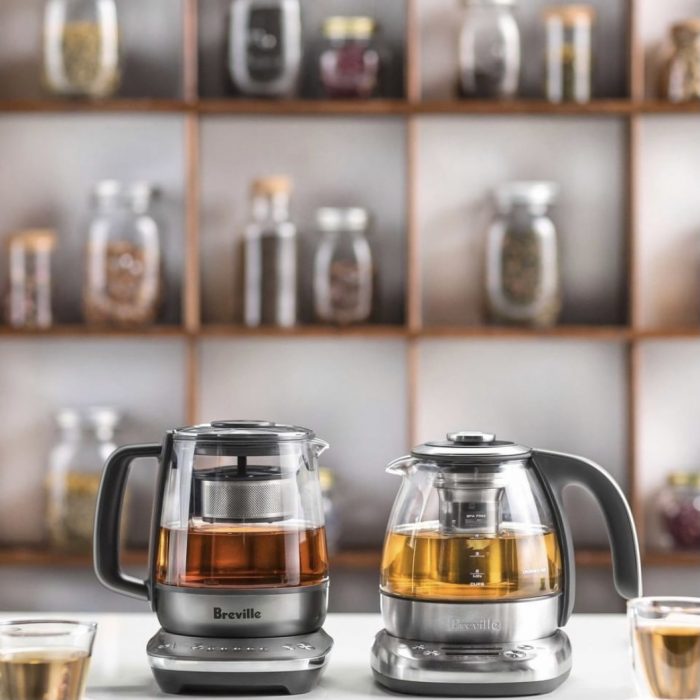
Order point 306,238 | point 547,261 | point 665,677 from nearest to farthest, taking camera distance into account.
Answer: point 665,677
point 547,261
point 306,238

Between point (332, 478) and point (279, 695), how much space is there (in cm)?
167

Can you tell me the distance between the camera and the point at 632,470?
2.68 m

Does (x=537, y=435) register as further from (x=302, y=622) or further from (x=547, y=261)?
(x=302, y=622)

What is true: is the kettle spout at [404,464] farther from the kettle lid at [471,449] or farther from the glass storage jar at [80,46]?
the glass storage jar at [80,46]

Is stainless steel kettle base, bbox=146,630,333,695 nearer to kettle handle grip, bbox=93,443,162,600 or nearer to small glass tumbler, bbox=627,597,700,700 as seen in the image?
kettle handle grip, bbox=93,443,162,600

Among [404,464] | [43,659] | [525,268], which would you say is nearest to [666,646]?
[404,464]

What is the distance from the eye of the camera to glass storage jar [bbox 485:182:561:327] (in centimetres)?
263

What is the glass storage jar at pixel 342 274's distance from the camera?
8.71 feet

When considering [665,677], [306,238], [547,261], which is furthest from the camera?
[306,238]

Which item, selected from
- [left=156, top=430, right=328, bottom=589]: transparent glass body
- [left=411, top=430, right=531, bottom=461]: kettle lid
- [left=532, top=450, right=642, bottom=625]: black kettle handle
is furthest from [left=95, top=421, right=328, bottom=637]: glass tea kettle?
[left=532, top=450, right=642, bottom=625]: black kettle handle

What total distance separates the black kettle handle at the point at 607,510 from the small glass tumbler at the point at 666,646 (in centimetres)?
9

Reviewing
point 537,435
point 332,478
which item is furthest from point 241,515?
point 537,435

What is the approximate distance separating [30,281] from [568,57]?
1.36 meters

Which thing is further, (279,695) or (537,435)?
(537,435)
